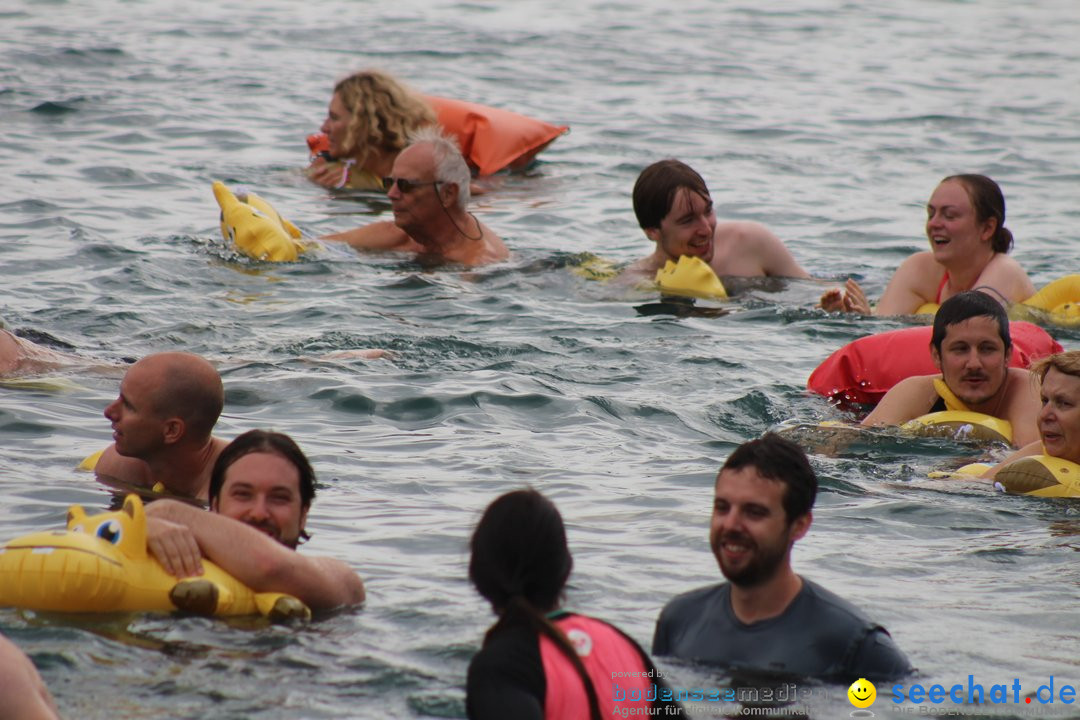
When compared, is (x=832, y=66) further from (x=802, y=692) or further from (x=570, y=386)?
(x=802, y=692)

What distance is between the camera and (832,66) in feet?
73.8

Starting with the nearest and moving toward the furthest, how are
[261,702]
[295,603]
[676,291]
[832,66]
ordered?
[261,702], [295,603], [676,291], [832,66]

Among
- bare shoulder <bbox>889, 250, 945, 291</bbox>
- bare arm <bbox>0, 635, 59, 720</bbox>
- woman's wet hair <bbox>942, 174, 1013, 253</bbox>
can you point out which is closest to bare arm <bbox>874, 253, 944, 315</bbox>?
bare shoulder <bbox>889, 250, 945, 291</bbox>

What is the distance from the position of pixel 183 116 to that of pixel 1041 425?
12.5m

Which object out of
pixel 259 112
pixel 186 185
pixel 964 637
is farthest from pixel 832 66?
pixel 964 637

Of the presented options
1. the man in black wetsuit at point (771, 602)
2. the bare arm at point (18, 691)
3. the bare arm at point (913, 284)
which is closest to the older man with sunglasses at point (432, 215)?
the bare arm at point (913, 284)

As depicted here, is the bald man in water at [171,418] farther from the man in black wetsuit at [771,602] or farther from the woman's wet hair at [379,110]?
the woman's wet hair at [379,110]

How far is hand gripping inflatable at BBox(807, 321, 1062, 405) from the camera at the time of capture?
8164 mm

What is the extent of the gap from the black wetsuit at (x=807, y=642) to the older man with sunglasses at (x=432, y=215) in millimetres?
6667

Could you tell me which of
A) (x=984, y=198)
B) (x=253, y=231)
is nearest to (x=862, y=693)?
(x=984, y=198)

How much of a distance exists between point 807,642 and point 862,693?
241 millimetres

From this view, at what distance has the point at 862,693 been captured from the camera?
449 centimetres

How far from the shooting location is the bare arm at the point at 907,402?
7586 millimetres

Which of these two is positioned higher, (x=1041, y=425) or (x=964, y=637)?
(x=1041, y=425)
